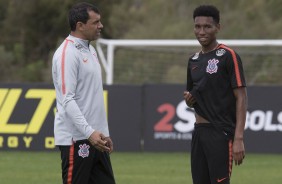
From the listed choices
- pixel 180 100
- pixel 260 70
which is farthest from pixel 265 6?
pixel 180 100

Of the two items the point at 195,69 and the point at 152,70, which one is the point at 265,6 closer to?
the point at 152,70

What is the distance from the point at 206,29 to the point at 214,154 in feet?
3.66

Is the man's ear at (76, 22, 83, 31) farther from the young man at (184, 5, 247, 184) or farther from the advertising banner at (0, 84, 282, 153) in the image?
the advertising banner at (0, 84, 282, 153)

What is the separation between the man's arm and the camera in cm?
801

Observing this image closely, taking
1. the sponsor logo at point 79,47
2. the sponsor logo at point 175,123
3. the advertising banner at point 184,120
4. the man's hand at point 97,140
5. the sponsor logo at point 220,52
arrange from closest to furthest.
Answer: the man's hand at point 97,140
the sponsor logo at point 79,47
the sponsor logo at point 220,52
the advertising banner at point 184,120
the sponsor logo at point 175,123

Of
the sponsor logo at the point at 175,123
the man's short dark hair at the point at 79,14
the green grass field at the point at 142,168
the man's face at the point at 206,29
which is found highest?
the man's short dark hair at the point at 79,14

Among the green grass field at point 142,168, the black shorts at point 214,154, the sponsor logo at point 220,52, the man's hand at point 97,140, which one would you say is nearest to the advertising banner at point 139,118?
the green grass field at point 142,168

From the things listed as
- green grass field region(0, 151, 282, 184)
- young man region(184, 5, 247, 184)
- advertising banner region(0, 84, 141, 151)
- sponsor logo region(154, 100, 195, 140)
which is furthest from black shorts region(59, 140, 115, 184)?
advertising banner region(0, 84, 141, 151)

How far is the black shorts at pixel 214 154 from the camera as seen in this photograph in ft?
26.9

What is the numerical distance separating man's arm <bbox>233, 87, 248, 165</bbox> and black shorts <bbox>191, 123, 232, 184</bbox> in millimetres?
150

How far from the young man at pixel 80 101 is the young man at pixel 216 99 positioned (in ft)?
2.91

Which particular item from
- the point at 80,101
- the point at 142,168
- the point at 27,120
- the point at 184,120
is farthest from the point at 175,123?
the point at 80,101

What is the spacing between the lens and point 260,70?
105ft

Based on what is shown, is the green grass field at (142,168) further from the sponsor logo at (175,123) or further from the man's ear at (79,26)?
the man's ear at (79,26)
